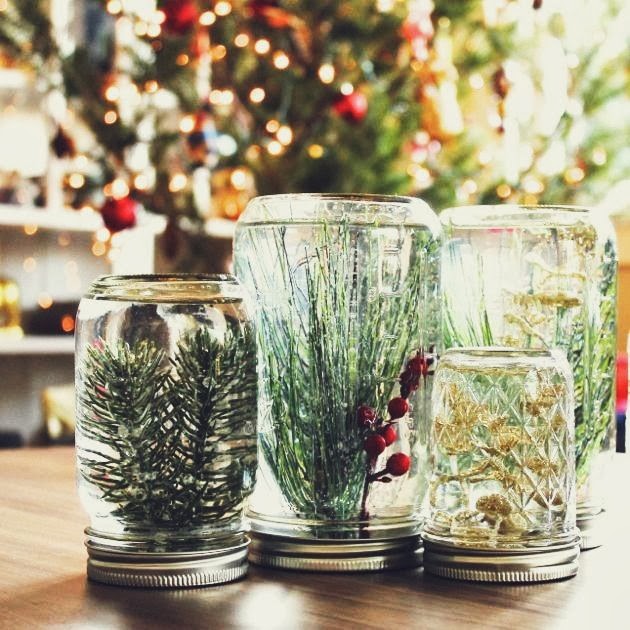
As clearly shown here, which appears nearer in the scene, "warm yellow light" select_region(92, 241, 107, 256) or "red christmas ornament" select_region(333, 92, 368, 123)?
"red christmas ornament" select_region(333, 92, 368, 123)

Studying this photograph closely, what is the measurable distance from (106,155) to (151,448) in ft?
7.79

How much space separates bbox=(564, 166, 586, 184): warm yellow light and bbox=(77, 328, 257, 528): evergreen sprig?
2.77 meters

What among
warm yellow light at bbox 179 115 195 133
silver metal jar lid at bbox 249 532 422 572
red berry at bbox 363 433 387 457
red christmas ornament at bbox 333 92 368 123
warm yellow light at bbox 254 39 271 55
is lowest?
silver metal jar lid at bbox 249 532 422 572

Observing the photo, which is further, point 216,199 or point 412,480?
point 216,199

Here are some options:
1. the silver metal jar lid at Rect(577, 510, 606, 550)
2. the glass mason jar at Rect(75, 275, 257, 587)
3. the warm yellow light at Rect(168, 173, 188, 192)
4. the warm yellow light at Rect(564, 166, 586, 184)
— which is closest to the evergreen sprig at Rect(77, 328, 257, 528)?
the glass mason jar at Rect(75, 275, 257, 587)

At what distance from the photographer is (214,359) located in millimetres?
708

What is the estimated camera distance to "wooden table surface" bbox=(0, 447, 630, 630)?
625 mm

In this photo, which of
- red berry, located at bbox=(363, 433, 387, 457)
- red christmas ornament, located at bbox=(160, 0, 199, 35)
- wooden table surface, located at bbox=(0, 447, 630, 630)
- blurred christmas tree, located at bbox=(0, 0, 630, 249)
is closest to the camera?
wooden table surface, located at bbox=(0, 447, 630, 630)

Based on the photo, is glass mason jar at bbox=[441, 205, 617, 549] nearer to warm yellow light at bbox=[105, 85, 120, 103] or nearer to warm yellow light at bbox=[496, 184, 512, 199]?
warm yellow light at bbox=[105, 85, 120, 103]

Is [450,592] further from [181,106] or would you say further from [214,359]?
[181,106]

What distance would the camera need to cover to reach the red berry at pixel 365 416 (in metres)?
0.74

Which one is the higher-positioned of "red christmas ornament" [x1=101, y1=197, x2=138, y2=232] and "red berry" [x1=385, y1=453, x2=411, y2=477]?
"red christmas ornament" [x1=101, y1=197, x2=138, y2=232]

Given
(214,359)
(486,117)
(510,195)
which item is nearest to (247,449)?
(214,359)

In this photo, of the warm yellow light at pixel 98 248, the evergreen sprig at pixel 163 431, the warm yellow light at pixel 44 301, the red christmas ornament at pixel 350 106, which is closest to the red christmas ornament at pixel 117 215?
the red christmas ornament at pixel 350 106
